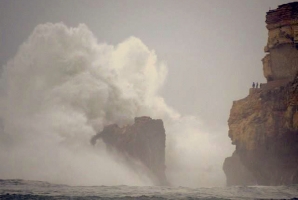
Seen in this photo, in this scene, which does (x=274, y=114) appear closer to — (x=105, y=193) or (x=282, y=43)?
(x=282, y=43)

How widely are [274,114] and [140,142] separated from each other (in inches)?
1127

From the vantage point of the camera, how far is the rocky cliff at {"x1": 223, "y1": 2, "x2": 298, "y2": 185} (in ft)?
130

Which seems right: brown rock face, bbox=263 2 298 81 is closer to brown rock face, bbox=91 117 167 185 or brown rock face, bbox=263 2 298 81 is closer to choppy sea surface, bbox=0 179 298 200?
choppy sea surface, bbox=0 179 298 200

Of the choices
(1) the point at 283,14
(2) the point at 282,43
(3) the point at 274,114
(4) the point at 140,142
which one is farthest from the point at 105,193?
(4) the point at 140,142

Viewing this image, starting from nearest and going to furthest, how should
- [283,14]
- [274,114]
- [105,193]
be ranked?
[105,193]
[274,114]
[283,14]

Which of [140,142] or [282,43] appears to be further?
[140,142]

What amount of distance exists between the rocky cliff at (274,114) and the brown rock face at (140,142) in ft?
67.6

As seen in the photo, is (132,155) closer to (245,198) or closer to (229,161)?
(229,161)

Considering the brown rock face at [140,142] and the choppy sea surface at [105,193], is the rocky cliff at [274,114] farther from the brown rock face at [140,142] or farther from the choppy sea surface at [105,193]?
the brown rock face at [140,142]

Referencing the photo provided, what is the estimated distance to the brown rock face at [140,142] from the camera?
203ft

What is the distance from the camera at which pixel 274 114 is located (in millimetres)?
41469

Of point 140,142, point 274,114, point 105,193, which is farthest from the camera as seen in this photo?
point 140,142

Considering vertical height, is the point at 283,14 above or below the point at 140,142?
above

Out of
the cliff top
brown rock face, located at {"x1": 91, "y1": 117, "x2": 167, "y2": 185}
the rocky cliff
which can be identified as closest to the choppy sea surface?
the rocky cliff
